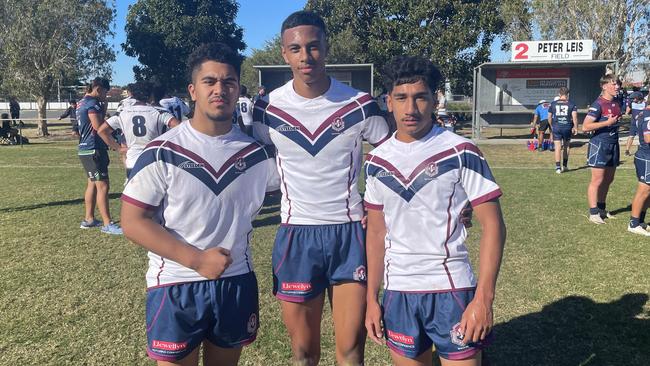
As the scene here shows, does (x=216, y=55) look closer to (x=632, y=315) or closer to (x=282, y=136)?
(x=282, y=136)

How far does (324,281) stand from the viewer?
3.27 m

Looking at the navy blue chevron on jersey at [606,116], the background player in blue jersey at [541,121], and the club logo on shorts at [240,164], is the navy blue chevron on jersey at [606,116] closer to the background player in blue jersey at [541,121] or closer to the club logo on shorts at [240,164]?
the club logo on shorts at [240,164]

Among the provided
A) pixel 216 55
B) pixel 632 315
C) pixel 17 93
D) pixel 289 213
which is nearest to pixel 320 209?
pixel 289 213

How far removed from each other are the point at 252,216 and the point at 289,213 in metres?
0.55

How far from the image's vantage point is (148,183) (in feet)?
8.02

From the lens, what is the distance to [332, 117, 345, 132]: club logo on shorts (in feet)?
10.6

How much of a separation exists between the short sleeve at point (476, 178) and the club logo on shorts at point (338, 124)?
97cm

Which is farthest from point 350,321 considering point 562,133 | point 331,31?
point 331,31

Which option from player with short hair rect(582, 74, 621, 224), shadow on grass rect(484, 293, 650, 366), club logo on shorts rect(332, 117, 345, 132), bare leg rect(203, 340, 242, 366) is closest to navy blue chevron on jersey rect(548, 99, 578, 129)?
player with short hair rect(582, 74, 621, 224)

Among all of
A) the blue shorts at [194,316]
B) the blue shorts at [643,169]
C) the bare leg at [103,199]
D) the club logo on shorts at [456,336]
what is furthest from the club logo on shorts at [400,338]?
the bare leg at [103,199]

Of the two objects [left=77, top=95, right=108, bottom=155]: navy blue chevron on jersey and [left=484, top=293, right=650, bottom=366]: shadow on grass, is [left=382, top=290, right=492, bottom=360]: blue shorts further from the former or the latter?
[left=77, top=95, right=108, bottom=155]: navy blue chevron on jersey

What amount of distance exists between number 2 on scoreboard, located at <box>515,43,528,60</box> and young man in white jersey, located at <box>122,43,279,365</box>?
22.7 m

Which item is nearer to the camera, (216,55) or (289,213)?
(216,55)

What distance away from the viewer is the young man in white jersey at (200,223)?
2.42m
